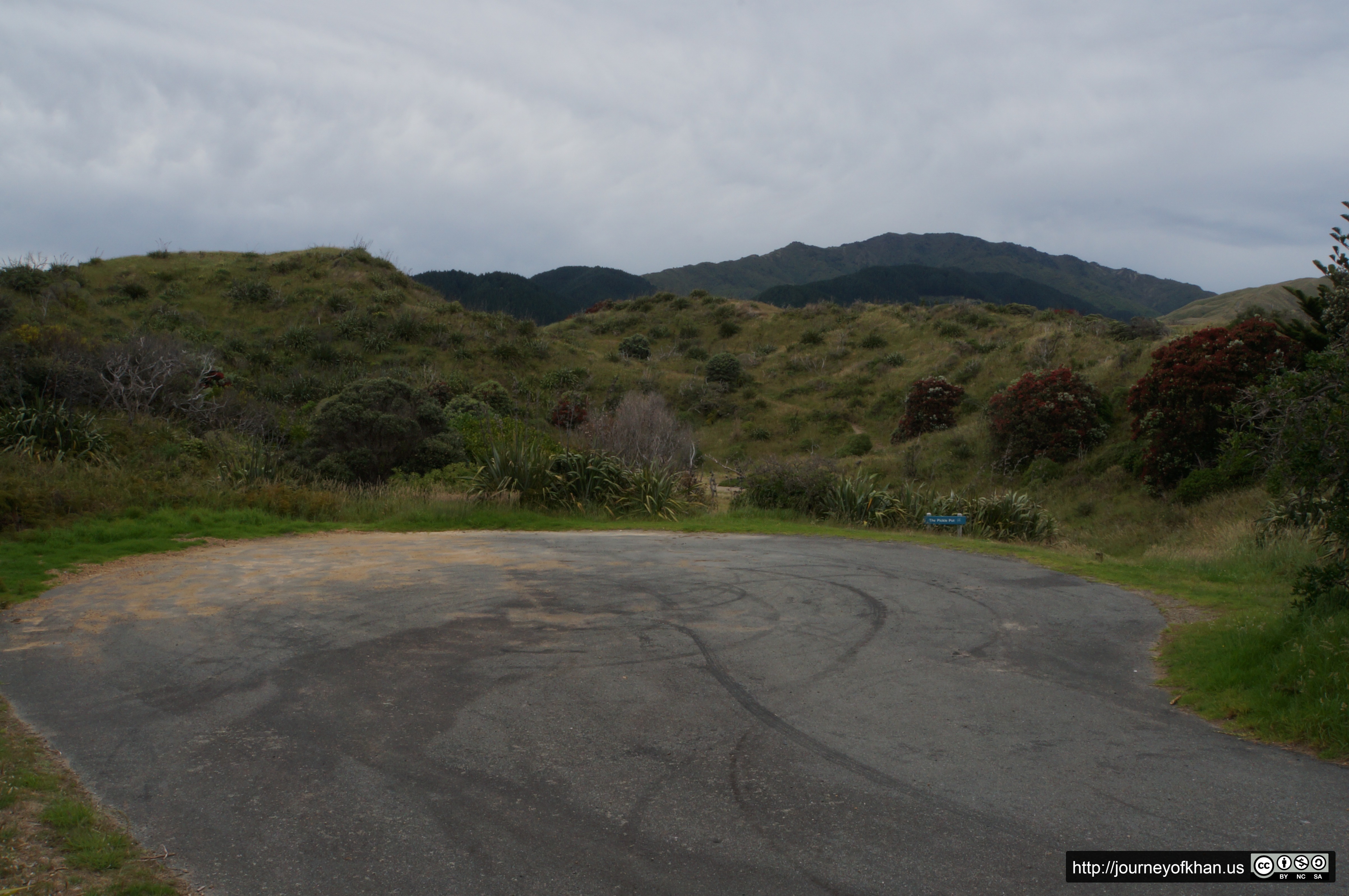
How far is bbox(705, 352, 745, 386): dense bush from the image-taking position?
49844mm

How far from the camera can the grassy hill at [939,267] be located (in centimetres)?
11631

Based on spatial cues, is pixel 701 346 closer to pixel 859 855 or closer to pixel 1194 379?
pixel 1194 379

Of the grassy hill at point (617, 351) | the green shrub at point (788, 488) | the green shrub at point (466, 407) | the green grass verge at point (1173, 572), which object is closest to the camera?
the green grass verge at point (1173, 572)

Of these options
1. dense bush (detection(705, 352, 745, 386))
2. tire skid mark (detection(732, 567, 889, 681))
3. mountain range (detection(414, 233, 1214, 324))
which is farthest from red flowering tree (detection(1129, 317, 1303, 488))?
mountain range (detection(414, 233, 1214, 324))

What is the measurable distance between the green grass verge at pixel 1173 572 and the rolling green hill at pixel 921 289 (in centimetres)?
8099

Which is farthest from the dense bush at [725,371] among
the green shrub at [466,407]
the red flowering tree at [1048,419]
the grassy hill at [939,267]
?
the grassy hill at [939,267]

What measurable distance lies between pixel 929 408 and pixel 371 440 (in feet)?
81.3

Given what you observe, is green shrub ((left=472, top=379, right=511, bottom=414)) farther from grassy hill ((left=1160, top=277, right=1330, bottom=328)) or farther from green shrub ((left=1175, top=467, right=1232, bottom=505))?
grassy hill ((left=1160, top=277, right=1330, bottom=328))

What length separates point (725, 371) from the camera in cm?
5019

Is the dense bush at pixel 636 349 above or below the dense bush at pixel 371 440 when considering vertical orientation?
above

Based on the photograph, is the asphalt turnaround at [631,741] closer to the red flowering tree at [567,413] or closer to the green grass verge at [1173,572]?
the green grass verge at [1173,572]

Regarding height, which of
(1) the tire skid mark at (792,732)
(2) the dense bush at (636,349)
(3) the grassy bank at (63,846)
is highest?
(2) the dense bush at (636,349)

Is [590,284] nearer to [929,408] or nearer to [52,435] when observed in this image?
[929,408]

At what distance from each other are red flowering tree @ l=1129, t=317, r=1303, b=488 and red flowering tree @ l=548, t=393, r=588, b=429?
19466mm
